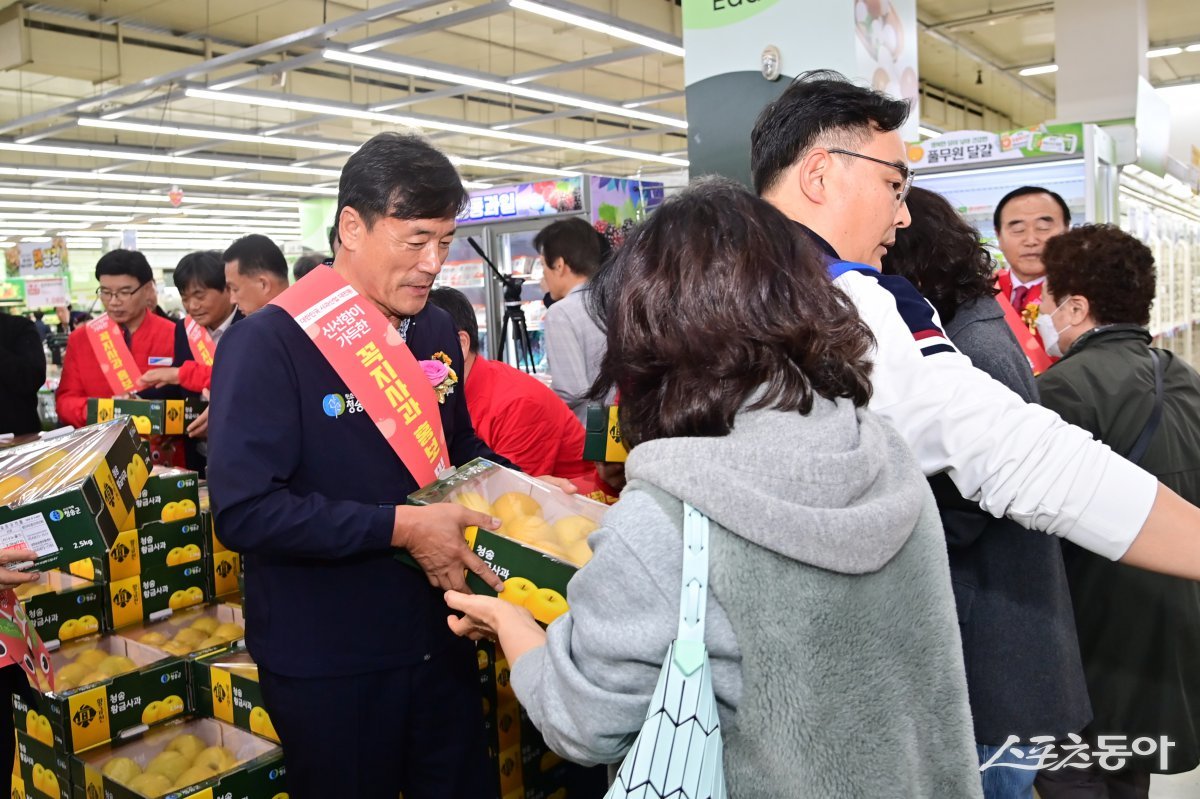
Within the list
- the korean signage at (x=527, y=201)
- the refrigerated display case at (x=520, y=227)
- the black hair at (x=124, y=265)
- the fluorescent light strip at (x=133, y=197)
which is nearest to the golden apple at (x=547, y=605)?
the black hair at (x=124, y=265)

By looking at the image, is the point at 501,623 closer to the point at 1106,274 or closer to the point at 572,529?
the point at 572,529

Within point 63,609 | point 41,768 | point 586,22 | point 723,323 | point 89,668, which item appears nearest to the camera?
point 723,323

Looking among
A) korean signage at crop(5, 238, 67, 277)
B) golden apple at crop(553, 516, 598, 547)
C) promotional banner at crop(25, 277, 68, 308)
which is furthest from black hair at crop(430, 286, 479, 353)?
korean signage at crop(5, 238, 67, 277)

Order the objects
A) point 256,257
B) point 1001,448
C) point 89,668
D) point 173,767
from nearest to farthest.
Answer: point 1001,448, point 173,767, point 89,668, point 256,257

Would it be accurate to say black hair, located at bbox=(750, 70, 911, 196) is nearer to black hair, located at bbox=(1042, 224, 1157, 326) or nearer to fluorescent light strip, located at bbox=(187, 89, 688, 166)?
black hair, located at bbox=(1042, 224, 1157, 326)

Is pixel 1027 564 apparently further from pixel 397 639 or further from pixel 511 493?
pixel 397 639

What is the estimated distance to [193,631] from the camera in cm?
299

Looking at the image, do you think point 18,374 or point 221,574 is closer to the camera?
point 221,574

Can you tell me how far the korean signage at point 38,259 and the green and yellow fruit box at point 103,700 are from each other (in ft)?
45.9

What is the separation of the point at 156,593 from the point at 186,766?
0.77m

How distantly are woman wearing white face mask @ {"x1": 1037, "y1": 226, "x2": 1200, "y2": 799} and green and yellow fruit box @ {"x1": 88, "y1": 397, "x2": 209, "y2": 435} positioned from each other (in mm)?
2840

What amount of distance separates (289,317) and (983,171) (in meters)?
5.01

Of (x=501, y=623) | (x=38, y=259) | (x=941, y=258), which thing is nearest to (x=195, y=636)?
(x=501, y=623)

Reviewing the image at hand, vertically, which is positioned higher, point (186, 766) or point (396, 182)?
point (396, 182)
